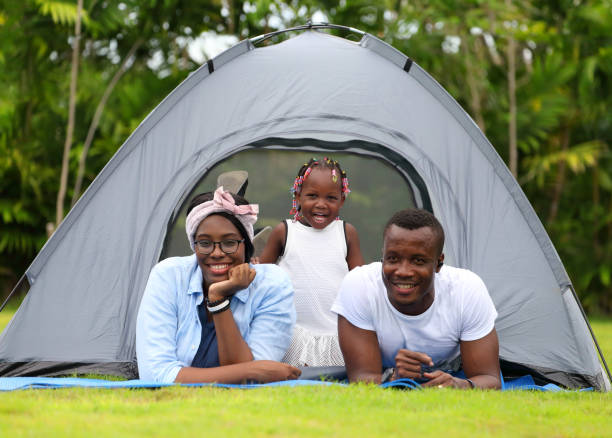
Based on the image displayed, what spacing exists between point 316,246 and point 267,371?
128cm

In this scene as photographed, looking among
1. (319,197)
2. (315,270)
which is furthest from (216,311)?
(319,197)

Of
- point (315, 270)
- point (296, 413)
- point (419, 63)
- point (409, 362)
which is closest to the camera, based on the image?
point (296, 413)

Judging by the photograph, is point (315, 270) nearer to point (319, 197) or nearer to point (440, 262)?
point (319, 197)

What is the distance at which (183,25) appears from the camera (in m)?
9.49

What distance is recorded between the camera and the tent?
3846 mm

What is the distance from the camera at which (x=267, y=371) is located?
3102 millimetres

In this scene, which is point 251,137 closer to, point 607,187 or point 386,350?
point 386,350

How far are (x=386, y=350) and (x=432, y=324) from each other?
245mm

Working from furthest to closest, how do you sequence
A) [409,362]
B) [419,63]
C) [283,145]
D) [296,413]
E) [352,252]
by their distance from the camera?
[419,63] < [283,145] < [352,252] < [409,362] < [296,413]

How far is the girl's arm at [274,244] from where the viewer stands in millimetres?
4297

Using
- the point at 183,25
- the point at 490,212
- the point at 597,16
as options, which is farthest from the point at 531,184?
the point at 490,212

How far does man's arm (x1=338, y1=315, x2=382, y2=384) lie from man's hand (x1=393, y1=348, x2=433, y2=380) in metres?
0.15

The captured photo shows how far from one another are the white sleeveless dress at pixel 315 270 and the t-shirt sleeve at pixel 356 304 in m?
0.75

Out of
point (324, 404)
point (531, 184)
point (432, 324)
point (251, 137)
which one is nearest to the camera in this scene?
point (324, 404)
